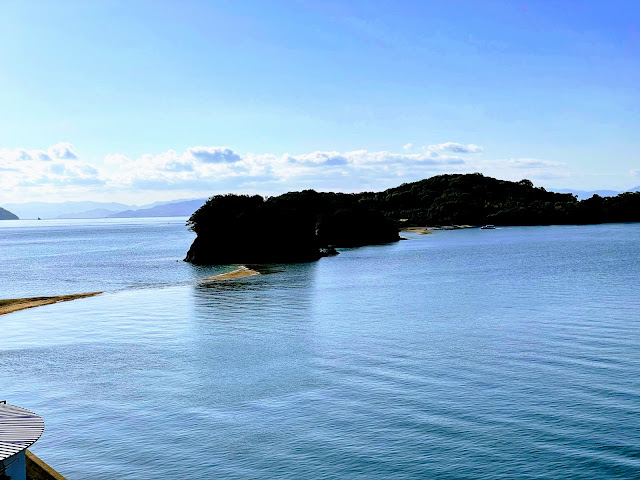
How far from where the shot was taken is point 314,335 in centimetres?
4100

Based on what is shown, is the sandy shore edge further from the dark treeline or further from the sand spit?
the dark treeline

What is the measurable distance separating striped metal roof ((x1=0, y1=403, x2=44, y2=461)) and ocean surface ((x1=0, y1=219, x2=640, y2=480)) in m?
4.58

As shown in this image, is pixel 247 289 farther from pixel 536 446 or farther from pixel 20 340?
pixel 536 446

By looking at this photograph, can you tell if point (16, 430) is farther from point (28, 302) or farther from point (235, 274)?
point (235, 274)

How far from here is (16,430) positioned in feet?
48.4

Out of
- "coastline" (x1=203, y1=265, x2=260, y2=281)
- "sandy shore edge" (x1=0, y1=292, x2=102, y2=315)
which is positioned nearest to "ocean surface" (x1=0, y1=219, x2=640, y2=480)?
"sandy shore edge" (x1=0, y1=292, x2=102, y2=315)

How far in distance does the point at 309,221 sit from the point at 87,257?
164ft

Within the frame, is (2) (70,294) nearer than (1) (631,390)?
No

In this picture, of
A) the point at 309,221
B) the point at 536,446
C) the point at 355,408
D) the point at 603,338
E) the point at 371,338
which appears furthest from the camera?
the point at 309,221

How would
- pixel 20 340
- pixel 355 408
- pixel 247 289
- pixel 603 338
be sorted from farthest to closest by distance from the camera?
pixel 247 289
pixel 20 340
pixel 603 338
pixel 355 408

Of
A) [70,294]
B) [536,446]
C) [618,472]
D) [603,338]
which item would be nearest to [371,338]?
[603,338]

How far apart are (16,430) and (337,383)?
16.2 m

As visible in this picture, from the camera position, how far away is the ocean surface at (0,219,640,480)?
20.0 m

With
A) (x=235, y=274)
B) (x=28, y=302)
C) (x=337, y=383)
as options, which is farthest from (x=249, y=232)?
(x=337, y=383)
